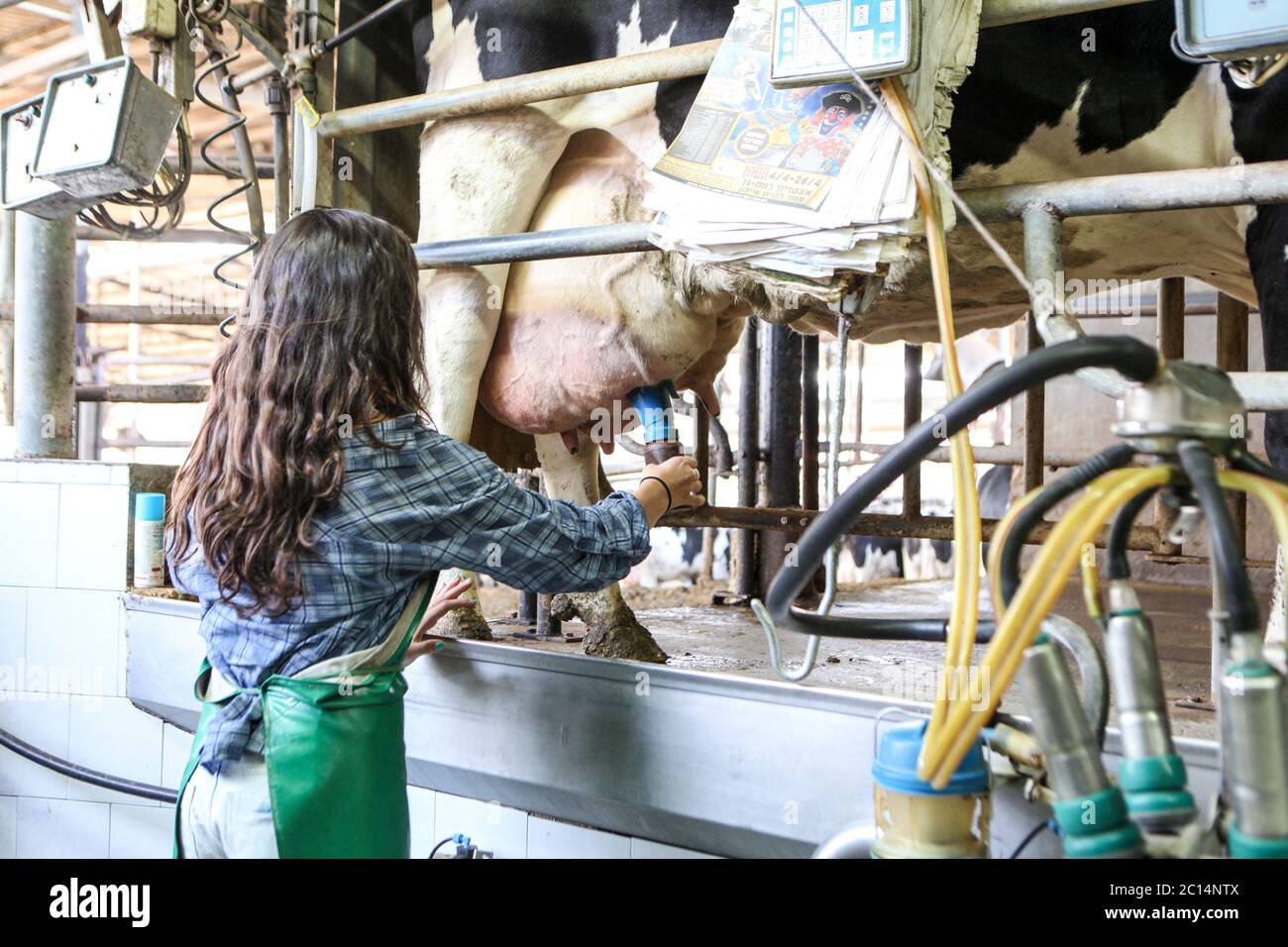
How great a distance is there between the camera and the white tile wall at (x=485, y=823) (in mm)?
1926

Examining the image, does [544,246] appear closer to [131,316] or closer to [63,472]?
[63,472]

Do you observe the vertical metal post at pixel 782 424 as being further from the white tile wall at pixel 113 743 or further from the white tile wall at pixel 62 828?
the white tile wall at pixel 62 828

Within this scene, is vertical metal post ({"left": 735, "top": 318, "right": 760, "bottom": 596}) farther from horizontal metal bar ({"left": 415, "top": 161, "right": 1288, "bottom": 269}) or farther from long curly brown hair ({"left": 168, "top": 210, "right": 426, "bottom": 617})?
long curly brown hair ({"left": 168, "top": 210, "right": 426, "bottom": 617})

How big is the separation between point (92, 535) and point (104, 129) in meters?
0.93

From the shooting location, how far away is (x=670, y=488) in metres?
1.51

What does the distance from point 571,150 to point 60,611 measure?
158 cm

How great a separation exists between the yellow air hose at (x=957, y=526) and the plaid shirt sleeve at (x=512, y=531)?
0.47 m

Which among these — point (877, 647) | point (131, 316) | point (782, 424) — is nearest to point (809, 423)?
point (782, 424)

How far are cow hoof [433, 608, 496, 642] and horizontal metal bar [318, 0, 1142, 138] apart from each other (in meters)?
1.00

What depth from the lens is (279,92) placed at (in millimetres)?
2533

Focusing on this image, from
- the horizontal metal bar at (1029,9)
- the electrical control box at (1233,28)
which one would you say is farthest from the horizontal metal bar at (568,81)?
the electrical control box at (1233,28)

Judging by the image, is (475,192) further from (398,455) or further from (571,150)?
(398,455)
